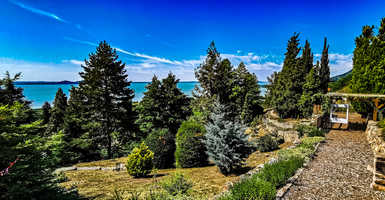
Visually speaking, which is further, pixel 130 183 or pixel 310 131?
pixel 310 131

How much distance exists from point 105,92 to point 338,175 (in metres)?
17.8

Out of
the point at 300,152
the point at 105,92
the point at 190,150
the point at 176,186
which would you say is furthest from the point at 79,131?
the point at 300,152

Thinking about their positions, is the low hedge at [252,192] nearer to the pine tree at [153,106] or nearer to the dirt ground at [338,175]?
the dirt ground at [338,175]

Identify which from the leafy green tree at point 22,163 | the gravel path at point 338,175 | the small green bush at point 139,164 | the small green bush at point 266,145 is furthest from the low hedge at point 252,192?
the small green bush at point 266,145

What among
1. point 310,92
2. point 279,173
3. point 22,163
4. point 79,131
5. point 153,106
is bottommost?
point 79,131

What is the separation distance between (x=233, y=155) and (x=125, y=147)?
1551 centimetres

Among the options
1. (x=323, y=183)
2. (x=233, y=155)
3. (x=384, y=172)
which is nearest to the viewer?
(x=384, y=172)

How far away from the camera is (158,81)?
19.7 meters

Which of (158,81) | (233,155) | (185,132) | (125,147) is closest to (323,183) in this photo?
(233,155)

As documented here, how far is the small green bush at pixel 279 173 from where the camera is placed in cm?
541

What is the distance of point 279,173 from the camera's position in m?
5.71

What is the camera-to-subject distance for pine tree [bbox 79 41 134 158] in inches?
693

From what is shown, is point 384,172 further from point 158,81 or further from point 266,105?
point 266,105

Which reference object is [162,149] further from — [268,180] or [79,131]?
[79,131]
